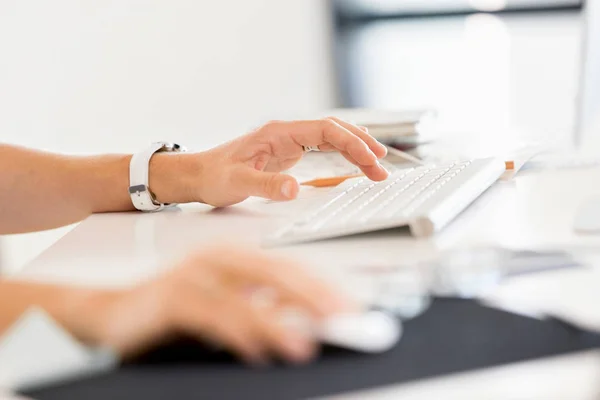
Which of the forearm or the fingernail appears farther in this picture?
the forearm

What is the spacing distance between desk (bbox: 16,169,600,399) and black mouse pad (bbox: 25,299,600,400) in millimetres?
16

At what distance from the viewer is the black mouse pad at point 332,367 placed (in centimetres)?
56

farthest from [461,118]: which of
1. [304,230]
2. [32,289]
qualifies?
[32,289]

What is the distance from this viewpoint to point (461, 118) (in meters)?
3.66

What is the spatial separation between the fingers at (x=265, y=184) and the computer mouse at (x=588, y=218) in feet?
1.10

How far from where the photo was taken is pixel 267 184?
115 centimetres

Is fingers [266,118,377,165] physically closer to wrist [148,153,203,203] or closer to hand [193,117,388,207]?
hand [193,117,388,207]

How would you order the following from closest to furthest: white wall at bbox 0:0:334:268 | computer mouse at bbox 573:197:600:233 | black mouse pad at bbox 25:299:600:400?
black mouse pad at bbox 25:299:600:400
computer mouse at bbox 573:197:600:233
white wall at bbox 0:0:334:268

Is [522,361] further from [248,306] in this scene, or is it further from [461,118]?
[461,118]

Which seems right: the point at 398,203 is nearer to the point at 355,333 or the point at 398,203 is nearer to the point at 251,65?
the point at 355,333

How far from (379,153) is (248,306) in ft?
2.32

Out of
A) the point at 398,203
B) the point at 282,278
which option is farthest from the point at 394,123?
the point at 282,278

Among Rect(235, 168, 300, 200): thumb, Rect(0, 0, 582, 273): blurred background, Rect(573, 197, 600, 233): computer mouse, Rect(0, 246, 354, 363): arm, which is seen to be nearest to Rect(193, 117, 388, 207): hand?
Rect(235, 168, 300, 200): thumb

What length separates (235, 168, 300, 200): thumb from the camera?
112 centimetres
